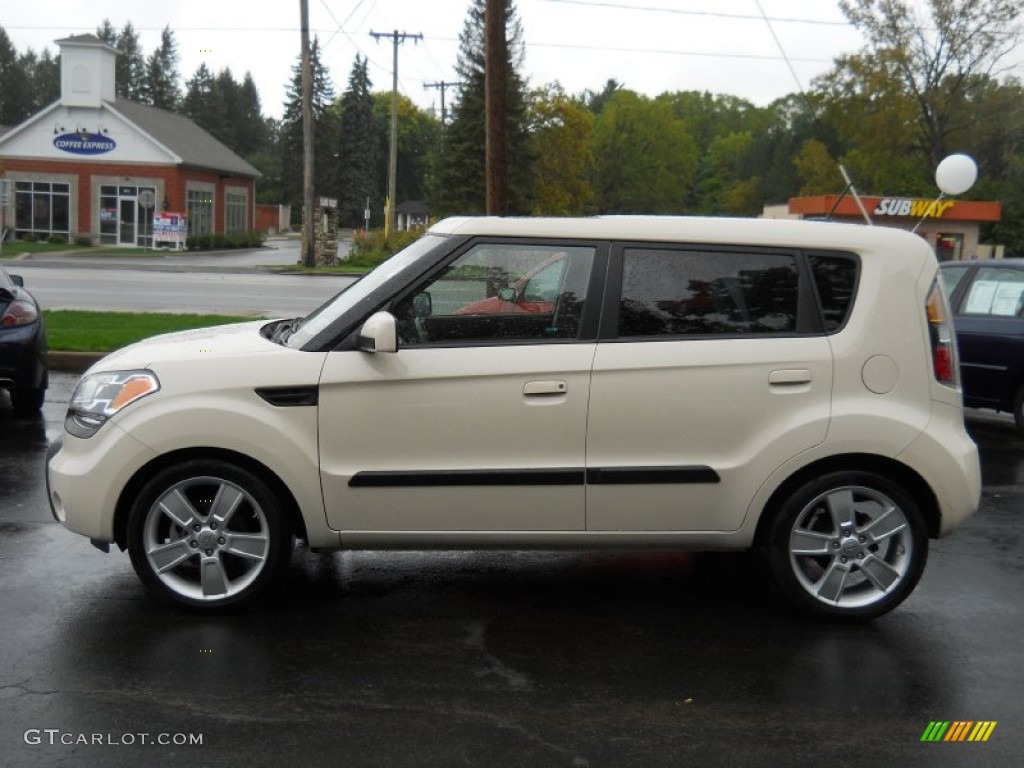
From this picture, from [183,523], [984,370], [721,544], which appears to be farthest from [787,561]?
[984,370]

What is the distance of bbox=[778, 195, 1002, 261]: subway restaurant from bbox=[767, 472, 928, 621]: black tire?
4768cm

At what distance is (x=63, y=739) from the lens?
396cm

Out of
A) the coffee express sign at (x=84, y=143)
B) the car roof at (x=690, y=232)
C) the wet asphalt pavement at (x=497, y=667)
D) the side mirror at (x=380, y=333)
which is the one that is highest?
the coffee express sign at (x=84, y=143)

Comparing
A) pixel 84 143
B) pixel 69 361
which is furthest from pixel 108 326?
pixel 84 143

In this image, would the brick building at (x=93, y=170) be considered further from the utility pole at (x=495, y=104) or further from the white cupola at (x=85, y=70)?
the utility pole at (x=495, y=104)

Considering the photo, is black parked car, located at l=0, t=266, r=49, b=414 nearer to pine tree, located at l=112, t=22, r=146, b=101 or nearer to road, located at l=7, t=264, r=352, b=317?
road, located at l=7, t=264, r=352, b=317

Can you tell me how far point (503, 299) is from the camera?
5.26 meters

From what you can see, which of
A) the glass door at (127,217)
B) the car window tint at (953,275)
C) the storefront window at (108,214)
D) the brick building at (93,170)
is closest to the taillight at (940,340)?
the car window tint at (953,275)

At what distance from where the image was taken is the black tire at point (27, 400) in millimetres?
10277

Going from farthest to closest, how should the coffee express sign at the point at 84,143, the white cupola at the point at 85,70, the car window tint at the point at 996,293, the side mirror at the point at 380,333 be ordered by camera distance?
the coffee express sign at the point at 84,143 → the white cupola at the point at 85,70 → the car window tint at the point at 996,293 → the side mirror at the point at 380,333

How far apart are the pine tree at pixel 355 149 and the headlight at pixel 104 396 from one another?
100508mm

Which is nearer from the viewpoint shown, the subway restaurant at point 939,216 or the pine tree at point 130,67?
the subway restaurant at point 939,216

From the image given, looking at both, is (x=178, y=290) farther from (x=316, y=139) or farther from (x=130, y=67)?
(x=130, y=67)

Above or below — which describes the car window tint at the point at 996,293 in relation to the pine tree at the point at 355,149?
below
